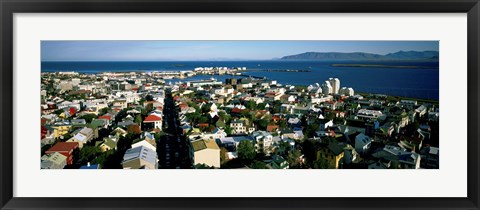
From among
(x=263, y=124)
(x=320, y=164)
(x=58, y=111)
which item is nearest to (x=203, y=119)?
(x=263, y=124)

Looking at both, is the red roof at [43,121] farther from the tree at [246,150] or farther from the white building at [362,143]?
the white building at [362,143]

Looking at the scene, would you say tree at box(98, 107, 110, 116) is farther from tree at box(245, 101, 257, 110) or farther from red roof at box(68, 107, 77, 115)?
tree at box(245, 101, 257, 110)

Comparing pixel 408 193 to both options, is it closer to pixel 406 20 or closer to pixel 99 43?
pixel 406 20

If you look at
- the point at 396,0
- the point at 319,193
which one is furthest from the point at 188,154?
the point at 396,0

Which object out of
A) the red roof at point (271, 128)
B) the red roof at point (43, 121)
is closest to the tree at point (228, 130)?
the red roof at point (271, 128)

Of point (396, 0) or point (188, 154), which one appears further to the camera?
point (188, 154)
